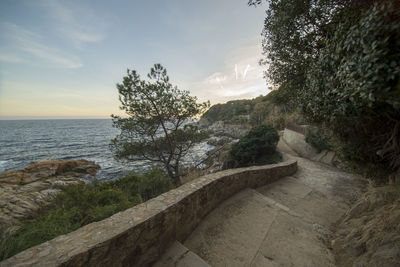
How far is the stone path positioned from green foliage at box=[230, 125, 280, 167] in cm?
468

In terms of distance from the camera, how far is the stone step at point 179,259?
6.89ft

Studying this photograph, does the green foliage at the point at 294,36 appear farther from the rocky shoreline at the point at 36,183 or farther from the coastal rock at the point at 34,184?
the coastal rock at the point at 34,184

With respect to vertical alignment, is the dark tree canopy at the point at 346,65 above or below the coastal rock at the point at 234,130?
above

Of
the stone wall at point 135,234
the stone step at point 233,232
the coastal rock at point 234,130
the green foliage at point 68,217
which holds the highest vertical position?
the stone wall at point 135,234

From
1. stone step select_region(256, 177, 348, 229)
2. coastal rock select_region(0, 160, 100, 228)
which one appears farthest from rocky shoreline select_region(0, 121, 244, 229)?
stone step select_region(256, 177, 348, 229)

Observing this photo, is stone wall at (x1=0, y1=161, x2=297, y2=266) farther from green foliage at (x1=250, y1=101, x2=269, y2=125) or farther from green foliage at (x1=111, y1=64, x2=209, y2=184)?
green foliage at (x1=250, y1=101, x2=269, y2=125)

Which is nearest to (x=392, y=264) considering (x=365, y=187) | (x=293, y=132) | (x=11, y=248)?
(x=11, y=248)

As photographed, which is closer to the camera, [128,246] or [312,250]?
[128,246]

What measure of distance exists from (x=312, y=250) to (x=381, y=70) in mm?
3028

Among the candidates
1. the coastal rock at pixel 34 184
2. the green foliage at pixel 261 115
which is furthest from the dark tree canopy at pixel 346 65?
the green foliage at pixel 261 115

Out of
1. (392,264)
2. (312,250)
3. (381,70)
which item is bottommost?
(312,250)

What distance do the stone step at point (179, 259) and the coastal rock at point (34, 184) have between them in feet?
17.5

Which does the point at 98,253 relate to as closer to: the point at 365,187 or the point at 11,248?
the point at 11,248

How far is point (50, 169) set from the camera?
44.6 feet
